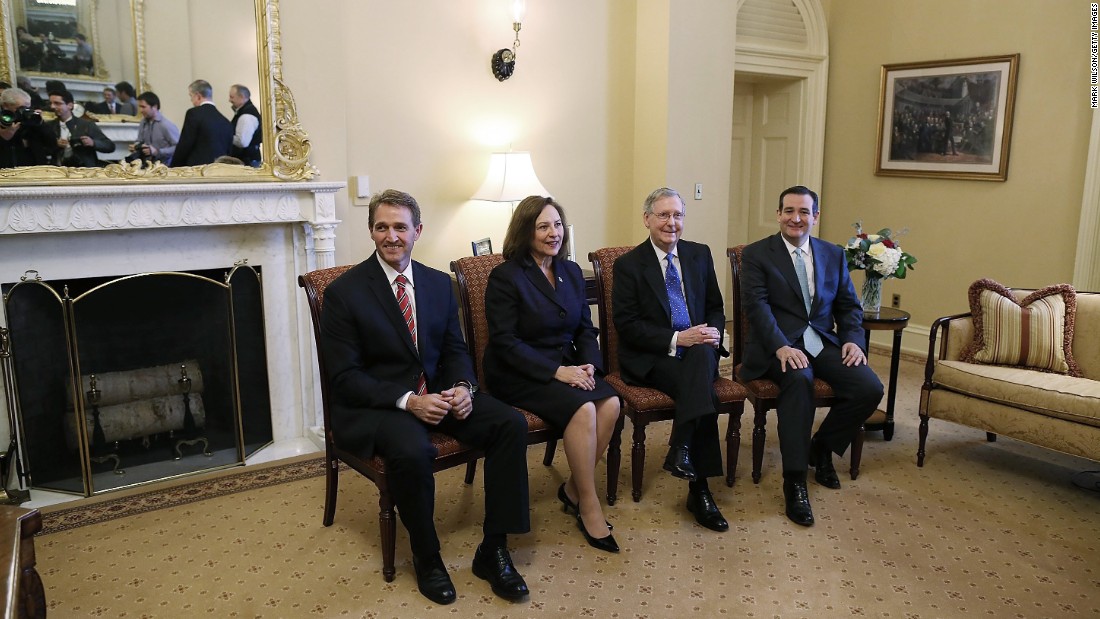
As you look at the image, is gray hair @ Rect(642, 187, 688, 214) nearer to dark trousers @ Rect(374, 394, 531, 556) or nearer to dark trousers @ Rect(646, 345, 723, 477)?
dark trousers @ Rect(646, 345, 723, 477)

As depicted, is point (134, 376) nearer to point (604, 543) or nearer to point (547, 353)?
point (547, 353)

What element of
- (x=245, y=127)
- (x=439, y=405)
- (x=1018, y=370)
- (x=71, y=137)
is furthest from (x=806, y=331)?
(x=71, y=137)

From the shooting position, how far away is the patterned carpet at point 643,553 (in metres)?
2.55

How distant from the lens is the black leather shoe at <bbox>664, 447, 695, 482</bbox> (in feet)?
9.71

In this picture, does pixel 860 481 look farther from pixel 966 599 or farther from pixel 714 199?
pixel 714 199

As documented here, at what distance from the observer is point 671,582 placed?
2.67 metres

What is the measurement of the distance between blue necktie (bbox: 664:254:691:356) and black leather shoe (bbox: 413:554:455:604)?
1314 millimetres

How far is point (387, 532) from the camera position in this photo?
2.63m

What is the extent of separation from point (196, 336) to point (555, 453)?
169 cm

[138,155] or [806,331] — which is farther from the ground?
[138,155]

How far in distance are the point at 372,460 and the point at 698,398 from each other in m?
1.21


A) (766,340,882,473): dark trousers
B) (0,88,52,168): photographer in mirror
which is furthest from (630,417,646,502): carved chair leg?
(0,88,52,168): photographer in mirror

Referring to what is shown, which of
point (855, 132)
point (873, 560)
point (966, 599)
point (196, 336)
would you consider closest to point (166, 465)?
point (196, 336)

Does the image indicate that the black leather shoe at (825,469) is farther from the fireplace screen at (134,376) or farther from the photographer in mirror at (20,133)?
the photographer in mirror at (20,133)
